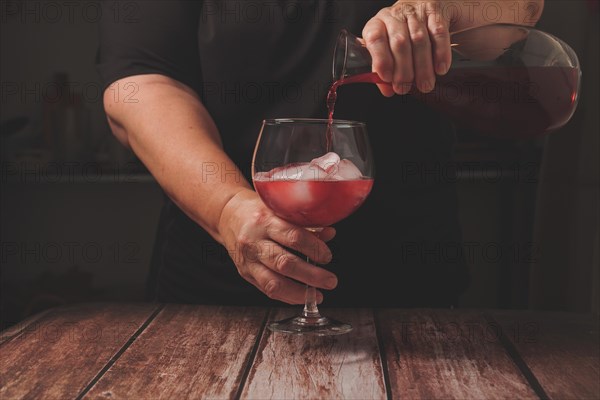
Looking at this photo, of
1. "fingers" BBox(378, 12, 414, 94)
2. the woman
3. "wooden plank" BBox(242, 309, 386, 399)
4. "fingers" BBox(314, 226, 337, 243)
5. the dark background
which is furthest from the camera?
the dark background

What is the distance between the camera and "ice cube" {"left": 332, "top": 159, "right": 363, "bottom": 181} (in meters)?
1.00

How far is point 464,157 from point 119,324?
6.67ft

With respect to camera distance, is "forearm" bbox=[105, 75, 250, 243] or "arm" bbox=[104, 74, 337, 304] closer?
"arm" bbox=[104, 74, 337, 304]

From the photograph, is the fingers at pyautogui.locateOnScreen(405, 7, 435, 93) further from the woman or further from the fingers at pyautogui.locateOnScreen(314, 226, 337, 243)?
the woman

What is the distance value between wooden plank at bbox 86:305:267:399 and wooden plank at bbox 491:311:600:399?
0.35m

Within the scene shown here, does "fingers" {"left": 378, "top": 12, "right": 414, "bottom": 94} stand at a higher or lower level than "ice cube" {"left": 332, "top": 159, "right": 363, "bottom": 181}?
higher

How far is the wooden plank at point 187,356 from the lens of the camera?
808 mm

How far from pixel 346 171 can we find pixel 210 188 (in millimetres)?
253

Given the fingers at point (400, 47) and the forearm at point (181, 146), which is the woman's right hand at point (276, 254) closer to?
the forearm at point (181, 146)

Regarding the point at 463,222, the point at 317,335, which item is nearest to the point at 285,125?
the point at 317,335

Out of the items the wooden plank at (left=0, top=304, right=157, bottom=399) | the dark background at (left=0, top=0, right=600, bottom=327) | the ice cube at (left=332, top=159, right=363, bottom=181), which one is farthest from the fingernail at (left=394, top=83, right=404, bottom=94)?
the dark background at (left=0, top=0, right=600, bottom=327)

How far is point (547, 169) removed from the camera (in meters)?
2.62

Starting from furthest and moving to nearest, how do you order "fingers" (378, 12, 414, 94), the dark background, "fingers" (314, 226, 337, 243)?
the dark background, "fingers" (314, 226, 337, 243), "fingers" (378, 12, 414, 94)

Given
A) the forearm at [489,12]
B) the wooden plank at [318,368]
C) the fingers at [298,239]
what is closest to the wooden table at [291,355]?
the wooden plank at [318,368]
